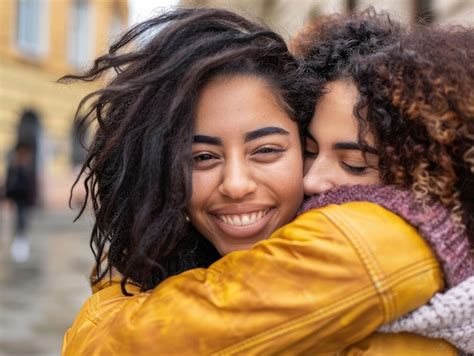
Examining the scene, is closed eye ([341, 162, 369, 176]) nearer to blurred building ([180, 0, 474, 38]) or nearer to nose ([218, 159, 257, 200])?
nose ([218, 159, 257, 200])

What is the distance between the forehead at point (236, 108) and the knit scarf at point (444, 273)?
0.46m

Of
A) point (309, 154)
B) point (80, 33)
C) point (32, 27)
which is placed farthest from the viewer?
point (80, 33)

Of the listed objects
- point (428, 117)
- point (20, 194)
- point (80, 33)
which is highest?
point (428, 117)

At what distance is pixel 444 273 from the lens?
163 centimetres

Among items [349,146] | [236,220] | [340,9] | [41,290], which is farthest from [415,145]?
[41,290]

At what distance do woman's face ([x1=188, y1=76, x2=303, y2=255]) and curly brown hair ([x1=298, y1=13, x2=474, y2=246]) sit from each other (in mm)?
256

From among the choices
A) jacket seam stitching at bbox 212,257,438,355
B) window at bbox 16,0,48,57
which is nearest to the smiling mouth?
jacket seam stitching at bbox 212,257,438,355

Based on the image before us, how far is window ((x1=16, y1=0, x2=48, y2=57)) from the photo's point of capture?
67.1 feet

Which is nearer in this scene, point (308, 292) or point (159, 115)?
point (308, 292)

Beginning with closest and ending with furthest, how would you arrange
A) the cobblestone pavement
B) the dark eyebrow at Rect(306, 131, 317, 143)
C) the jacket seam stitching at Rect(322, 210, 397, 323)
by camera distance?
1. the jacket seam stitching at Rect(322, 210, 397, 323)
2. the dark eyebrow at Rect(306, 131, 317, 143)
3. the cobblestone pavement

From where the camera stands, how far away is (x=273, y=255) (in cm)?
165

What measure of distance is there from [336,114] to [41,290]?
7.73 metres

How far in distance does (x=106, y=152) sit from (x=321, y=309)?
0.88m

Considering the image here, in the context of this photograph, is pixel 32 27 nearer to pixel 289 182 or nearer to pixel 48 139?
pixel 48 139
